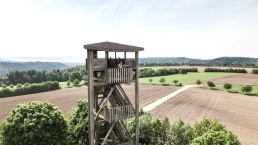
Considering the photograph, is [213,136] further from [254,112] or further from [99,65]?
[254,112]

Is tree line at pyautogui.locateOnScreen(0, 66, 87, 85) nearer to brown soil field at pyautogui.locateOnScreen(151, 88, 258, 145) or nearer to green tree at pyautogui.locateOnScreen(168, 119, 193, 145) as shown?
brown soil field at pyautogui.locateOnScreen(151, 88, 258, 145)

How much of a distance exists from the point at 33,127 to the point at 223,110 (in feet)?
168

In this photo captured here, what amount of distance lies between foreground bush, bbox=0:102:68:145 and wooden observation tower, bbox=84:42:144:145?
3.05 meters

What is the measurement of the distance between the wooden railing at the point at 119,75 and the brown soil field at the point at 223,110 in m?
27.1

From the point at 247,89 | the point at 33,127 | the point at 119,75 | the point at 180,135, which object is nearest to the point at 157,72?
the point at 247,89

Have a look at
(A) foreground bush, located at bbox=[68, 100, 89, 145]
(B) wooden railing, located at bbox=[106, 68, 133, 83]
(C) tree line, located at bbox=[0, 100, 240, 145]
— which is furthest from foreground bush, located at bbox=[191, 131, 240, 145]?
(A) foreground bush, located at bbox=[68, 100, 89, 145]

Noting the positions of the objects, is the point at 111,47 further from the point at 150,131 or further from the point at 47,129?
the point at 150,131

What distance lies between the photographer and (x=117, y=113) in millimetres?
15531

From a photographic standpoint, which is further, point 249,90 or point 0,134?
point 249,90

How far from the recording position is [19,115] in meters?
17.5

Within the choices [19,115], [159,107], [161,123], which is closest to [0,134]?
[19,115]

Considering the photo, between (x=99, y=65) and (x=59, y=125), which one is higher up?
(x=99, y=65)

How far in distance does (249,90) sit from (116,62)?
253ft

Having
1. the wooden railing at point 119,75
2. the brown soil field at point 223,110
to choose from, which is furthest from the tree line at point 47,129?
the brown soil field at point 223,110
